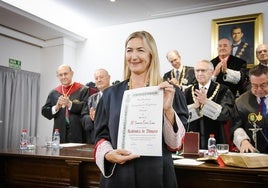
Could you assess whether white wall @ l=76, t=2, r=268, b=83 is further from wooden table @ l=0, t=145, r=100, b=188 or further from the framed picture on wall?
wooden table @ l=0, t=145, r=100, b=188

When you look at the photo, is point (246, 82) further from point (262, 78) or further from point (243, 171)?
point (243, 171)

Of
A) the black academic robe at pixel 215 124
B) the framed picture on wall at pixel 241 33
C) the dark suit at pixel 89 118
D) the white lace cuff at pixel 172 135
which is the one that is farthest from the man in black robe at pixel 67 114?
the white lace cuff at pixel 172 135

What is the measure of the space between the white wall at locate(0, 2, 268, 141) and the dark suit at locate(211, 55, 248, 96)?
21.2 inches

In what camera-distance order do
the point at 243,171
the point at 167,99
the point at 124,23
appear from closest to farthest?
1. the point at 167,99
2. the point at 243,171
3. the point at 124,23

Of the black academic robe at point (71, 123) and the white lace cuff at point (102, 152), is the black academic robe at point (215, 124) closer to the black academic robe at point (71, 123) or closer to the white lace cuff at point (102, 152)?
the black academic robe at point (71, 123)

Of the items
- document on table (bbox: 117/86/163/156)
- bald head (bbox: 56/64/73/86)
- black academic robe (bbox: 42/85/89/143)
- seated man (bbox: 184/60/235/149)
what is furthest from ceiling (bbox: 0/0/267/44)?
document on table (bbox: 117/86/163/156)

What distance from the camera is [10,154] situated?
8.63ft

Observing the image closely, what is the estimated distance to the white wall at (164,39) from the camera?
557cm

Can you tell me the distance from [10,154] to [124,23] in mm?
4600

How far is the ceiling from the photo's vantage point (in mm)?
5289

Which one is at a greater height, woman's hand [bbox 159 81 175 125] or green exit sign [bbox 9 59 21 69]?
green exit sign [bbox 9 59 21 69]

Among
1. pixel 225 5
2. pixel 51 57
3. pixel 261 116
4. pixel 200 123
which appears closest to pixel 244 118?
pixel 261 116

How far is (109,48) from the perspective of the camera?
22.1ft

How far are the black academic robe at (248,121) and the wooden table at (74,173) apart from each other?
987mm
